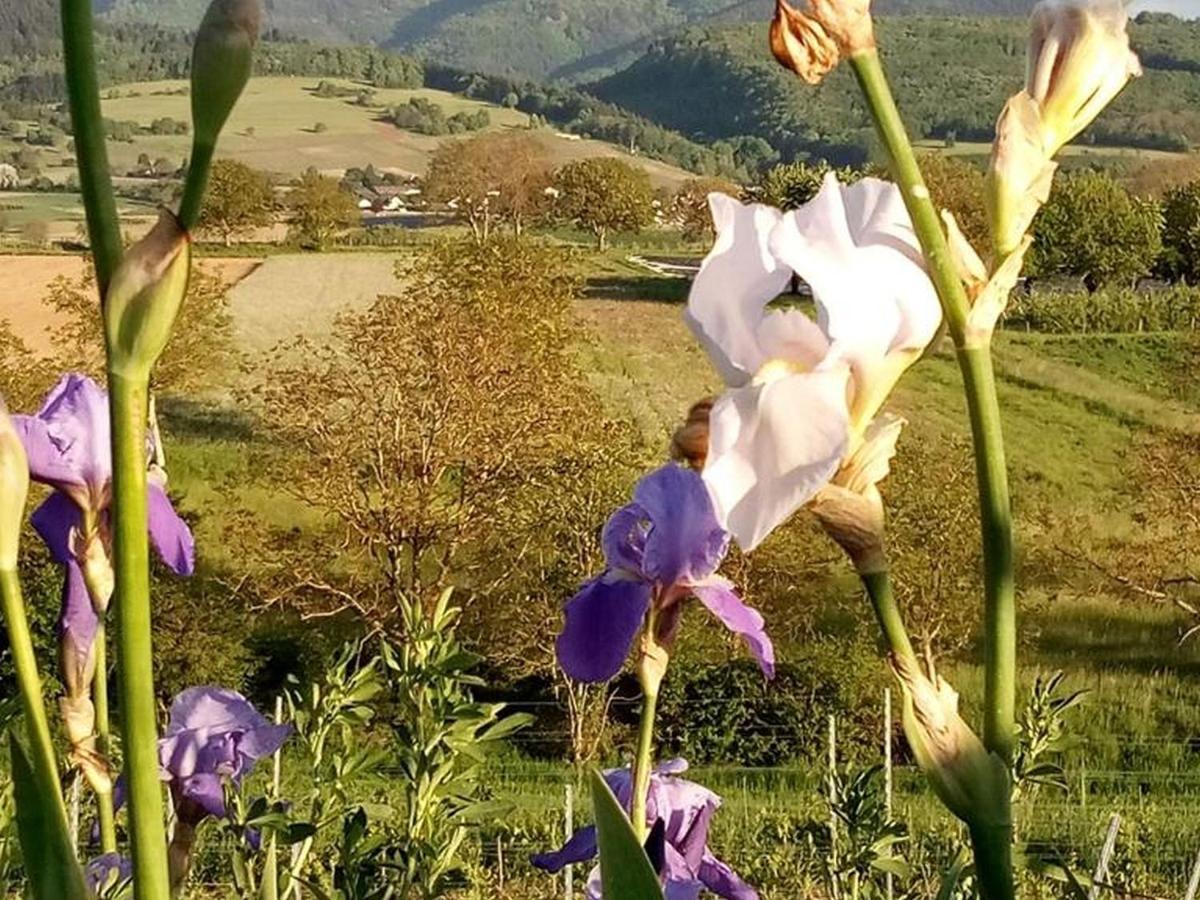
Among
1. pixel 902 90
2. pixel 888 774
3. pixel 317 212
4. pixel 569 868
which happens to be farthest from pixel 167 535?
pixel 902 90

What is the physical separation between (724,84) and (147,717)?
83.7 meters

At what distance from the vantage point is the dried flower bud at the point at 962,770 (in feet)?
1.30

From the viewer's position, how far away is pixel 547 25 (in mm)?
164125

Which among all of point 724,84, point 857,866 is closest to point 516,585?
point 857,866

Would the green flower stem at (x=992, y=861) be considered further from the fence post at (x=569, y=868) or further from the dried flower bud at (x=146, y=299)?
the fence post at (x=569, y=868)

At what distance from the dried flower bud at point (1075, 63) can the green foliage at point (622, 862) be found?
22cm

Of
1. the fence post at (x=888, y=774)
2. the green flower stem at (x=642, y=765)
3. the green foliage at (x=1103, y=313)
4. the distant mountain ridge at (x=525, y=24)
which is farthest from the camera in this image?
the distant mountain ridge at (x=525, y=24)

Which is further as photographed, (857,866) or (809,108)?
(809,108)

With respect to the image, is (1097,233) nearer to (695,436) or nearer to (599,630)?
(599,630)

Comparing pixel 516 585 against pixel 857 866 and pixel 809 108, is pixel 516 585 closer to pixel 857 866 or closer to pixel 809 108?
pixel 857 866

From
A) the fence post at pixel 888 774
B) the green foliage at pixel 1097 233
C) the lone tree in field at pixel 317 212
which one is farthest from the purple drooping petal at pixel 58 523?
the lone tree in field at pixel 317 212

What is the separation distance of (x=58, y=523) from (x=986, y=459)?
18.1 inches

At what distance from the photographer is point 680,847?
72 centimetres

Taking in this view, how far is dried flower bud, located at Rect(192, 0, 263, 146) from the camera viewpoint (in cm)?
40
